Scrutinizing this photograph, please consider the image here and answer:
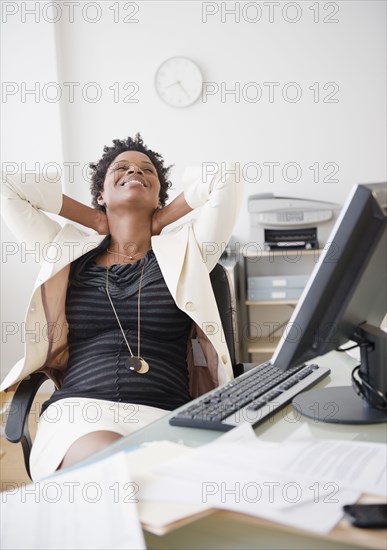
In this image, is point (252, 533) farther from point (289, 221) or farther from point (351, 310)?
point (289, 221)

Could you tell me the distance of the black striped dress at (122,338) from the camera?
5.69 feet

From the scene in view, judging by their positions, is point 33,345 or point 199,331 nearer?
point 33,345

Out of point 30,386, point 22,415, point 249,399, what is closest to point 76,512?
point 249,399

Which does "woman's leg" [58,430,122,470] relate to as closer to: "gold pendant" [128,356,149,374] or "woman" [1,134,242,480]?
"woman" [1,134,242,480]

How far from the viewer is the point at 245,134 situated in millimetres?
4258

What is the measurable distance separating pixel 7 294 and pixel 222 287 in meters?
2.60

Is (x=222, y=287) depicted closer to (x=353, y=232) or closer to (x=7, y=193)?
(x=7, y=193)

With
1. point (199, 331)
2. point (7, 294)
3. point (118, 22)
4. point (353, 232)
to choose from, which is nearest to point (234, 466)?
point (353, 232)

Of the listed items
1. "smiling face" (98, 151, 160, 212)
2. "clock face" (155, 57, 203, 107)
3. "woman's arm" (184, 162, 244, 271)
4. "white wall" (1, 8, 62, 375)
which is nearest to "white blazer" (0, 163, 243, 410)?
"woman's arm" (184, 162, 244, 271)

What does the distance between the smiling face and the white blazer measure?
115 millimetres

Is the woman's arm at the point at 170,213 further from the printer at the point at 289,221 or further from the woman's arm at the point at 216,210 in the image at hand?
the printer at the point at 289,221

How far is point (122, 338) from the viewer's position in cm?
183

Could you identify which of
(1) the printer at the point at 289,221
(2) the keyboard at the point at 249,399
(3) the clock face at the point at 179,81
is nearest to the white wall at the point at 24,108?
(3) the clock face at the point at 179,81

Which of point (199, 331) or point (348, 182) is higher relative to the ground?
point (348, 182)
